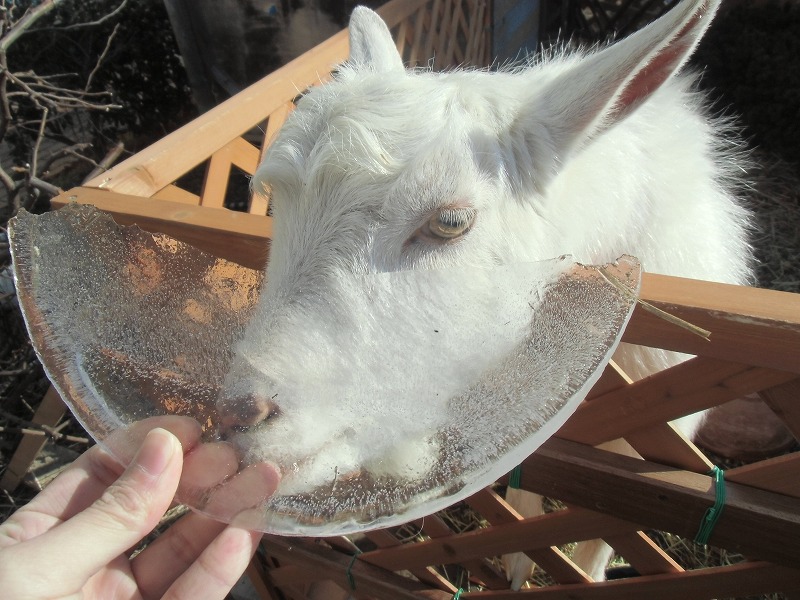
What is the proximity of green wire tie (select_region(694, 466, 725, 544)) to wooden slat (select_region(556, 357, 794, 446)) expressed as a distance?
7.5 inches

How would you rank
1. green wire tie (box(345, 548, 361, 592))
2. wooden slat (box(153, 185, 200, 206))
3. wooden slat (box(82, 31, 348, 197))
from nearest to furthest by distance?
1. wooden slat (box(82, 31, 348, 197))
2. wooden slat (box(153, 185, 200, 206))
3. green wire tie (box(345, 548, 361, 592))

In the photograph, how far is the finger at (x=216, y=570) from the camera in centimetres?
126

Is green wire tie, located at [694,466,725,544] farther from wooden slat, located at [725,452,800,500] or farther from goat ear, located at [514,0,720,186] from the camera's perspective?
goat ear, located at [514,0,720,186]

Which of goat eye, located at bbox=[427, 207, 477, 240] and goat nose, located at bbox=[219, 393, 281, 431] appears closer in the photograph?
goat nose, located at bbox=[219, 393, 281, 431]

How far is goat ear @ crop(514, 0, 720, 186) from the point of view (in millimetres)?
1278

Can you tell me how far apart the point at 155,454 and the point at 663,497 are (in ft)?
3.91

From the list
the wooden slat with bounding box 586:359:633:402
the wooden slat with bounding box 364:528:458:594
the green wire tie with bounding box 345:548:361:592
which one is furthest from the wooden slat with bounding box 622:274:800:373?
the green wire tie with bounding box 345:548:361:592

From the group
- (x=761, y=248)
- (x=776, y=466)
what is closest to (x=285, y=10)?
(x=761, y=248)

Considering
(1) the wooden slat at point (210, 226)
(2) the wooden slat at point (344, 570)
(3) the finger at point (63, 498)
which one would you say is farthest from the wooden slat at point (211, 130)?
(2) the wooden slat at point (344, 570)

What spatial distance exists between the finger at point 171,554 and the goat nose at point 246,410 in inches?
17.6

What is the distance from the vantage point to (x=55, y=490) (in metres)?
1.38

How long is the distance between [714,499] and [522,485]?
0.52 metres

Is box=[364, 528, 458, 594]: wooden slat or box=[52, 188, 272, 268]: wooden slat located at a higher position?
box=[52, 188, 272, 268]: wooden slat

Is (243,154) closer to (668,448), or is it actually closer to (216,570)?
(216,570)
